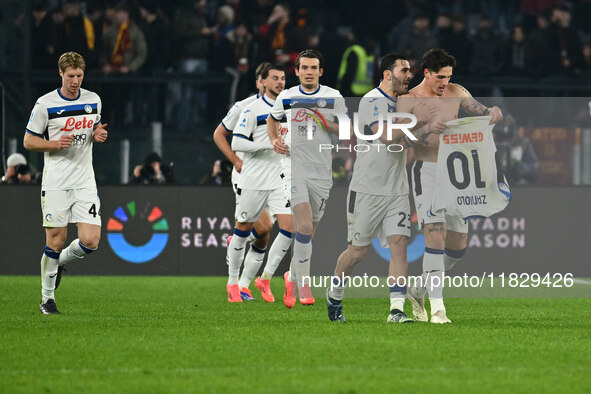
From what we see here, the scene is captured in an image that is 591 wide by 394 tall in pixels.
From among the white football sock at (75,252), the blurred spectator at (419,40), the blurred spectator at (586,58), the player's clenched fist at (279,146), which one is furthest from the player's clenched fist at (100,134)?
the blurred spectator at (586,58)

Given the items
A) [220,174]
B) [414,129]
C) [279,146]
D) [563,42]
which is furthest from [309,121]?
[563,42]

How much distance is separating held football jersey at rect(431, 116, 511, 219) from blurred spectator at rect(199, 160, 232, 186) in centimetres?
700

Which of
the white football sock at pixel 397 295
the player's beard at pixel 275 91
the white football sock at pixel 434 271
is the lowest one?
the white football sock at pixel 397 295

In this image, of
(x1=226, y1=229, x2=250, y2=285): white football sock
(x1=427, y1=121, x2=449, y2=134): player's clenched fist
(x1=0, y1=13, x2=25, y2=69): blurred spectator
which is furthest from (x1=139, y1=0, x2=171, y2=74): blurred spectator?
(x1=427, y1=121, x2=449, y2=134): player's clenched fist

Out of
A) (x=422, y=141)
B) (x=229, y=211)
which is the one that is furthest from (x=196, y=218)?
(x=422, y=141)

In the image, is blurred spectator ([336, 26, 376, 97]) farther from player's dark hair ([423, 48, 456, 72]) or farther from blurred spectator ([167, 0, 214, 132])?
player's dark hair ([423, 48, 456, 72])

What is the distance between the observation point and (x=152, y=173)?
15.8 m

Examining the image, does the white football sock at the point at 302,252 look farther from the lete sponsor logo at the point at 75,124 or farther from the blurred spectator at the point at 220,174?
the blurred spectator at the point at 220,174

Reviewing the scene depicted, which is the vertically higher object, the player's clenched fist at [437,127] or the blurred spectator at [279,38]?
the blurred spectator at [279,38]

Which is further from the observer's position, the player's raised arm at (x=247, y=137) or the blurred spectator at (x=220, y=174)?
the blurred spectator at (x=220, y=174)

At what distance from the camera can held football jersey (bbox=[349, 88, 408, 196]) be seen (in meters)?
8.99

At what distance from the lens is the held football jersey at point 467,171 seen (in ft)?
29.5

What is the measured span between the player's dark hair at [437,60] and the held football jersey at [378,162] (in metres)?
0.41

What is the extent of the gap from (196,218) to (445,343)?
8.08m
